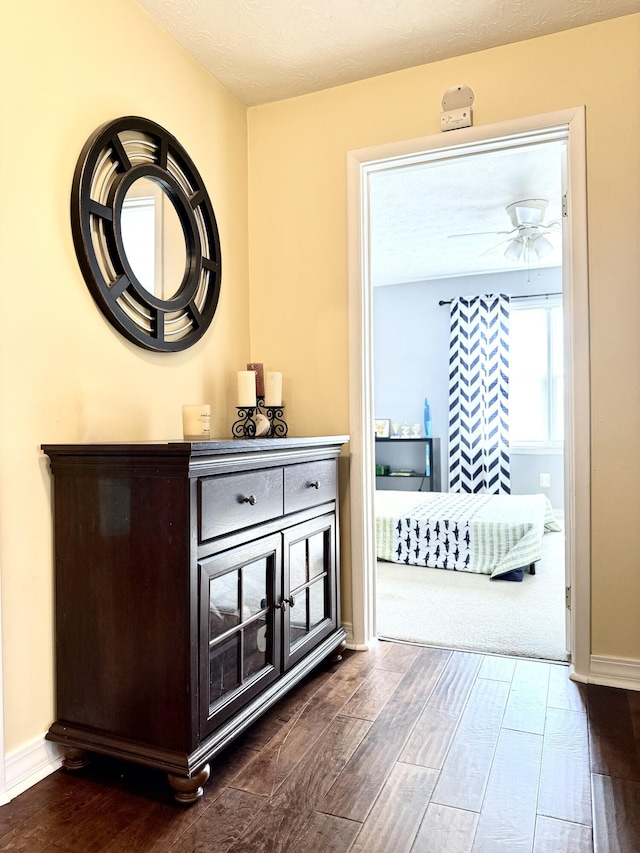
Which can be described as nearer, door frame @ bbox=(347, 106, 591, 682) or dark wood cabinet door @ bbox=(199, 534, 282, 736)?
dark wood cabinet door @ bbox=(199, 534, 282, 736)

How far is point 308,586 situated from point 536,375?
445 cm

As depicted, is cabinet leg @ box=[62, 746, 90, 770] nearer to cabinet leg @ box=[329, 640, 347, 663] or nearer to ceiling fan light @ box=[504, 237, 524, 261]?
cabinet leg @ box=[329, 640, 347, 663]

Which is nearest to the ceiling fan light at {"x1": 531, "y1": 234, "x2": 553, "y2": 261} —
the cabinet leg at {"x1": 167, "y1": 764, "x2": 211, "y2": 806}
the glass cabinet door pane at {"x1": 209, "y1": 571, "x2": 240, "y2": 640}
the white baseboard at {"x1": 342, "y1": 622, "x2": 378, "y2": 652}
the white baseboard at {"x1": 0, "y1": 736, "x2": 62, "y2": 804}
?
the white baseboard at {"x1": 342, "y1": 622, "x2": 378, "y2": 652}

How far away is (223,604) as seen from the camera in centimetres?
172

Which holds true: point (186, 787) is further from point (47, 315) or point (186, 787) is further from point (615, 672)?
point (615, 672)

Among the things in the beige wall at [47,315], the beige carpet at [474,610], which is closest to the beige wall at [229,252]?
the beige wall at [47,315]

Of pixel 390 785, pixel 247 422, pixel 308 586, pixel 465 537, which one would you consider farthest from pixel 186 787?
pixel 465 537

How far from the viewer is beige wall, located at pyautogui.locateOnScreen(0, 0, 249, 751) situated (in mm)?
1624

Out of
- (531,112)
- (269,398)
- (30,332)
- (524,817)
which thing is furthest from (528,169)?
(524,817)

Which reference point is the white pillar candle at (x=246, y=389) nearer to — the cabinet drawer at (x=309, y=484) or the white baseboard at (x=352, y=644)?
the cabinet drawer at (x=309, y=484)

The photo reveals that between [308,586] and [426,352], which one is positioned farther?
[426,352]

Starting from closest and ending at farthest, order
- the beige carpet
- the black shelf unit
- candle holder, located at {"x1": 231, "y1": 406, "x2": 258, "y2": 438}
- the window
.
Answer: candle holder, located at {"x1": 231, "y1": 406, "x2": 258, "y2": 438}, the beige carpet, the window, the black shelf unit

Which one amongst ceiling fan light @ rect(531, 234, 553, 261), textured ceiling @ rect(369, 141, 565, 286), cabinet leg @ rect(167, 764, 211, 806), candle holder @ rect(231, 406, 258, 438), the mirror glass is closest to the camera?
cabinet leg @ rect(167, 764, 211, 806)

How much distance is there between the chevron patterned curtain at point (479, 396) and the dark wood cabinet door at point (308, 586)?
3822mm
